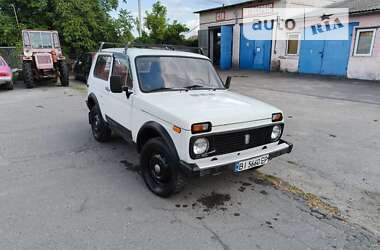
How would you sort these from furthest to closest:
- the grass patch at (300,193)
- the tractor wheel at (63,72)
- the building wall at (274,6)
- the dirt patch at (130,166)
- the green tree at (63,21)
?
the building wall at (274,6)
the green tree at (63,21)
the tractor wheel at (63,72)
the dirt patch at (130,166)
the grass patch at (300,193)

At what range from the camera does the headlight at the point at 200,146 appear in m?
2.95

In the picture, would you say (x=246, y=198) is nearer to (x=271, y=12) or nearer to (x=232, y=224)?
(x=232, y=224)

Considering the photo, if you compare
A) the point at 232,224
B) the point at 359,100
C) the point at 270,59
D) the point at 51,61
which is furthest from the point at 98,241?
the point at 270,59

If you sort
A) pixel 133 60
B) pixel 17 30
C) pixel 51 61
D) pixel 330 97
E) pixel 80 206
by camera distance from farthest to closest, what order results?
pixel 17 30
pixel 51 61
pixel 330 97
pixel 133 60
pixel 80 206

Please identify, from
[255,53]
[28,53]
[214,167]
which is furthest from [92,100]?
[255,53]

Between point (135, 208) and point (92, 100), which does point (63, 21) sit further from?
point (135, 208)

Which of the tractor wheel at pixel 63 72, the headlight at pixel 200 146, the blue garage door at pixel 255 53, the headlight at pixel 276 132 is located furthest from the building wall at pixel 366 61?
the tractor wheel at pixel 63 72

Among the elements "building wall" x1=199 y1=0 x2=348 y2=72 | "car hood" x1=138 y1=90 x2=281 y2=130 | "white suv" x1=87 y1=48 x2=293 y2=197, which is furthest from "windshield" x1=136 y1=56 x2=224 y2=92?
"building wall" x1=199 y1=0 x2=348 y2=72

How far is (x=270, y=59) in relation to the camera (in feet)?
66.4

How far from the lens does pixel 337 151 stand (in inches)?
201

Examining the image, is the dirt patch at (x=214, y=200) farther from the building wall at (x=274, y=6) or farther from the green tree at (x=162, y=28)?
the green tree at (x=162, y=28)

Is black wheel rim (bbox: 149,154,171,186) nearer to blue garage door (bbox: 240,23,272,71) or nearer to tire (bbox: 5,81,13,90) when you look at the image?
tire (bbox: 5,81,13,90)

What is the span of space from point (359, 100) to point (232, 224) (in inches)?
362

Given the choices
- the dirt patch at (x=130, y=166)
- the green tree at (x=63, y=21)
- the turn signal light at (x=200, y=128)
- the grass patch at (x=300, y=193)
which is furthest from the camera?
the green tree at (x=63, y=21)
